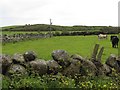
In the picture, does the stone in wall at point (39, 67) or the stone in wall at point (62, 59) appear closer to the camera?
the stone in wall at point (39, 67)

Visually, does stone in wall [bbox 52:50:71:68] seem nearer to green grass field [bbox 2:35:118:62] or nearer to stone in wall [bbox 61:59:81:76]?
stone in wall [bbox 61:59:81:76]

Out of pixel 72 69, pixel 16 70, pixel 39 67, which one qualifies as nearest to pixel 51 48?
pixel 72 69

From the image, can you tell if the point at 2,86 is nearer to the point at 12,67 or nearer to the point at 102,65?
the point at 12,67

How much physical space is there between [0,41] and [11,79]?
22069 millimetres

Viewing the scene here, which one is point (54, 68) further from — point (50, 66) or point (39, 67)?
point (39, 67)

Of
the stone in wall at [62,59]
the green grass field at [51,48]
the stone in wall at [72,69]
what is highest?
the stone in wall at [62,59]

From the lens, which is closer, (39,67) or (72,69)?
(39,67)

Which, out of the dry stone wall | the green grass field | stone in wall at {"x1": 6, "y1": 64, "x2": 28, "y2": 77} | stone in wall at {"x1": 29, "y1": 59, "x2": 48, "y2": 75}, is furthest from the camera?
the green grass field

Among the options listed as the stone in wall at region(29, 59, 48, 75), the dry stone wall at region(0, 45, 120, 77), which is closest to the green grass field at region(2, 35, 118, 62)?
the dry stone wall at region(0, 45, 120, 77)

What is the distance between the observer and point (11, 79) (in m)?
15.2

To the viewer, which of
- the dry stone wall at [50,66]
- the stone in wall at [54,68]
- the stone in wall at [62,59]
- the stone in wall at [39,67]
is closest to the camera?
the dry stone wall at [50,66]

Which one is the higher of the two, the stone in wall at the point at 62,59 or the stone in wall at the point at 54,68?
the stone in wall at the point at 62,59

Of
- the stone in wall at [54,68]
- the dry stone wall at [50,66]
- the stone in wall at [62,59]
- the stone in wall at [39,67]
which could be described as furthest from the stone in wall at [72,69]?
the stone in wall at [39,67]

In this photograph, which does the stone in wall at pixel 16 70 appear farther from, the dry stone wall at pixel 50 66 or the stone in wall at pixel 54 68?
the stone in wall at pixel 54 68
